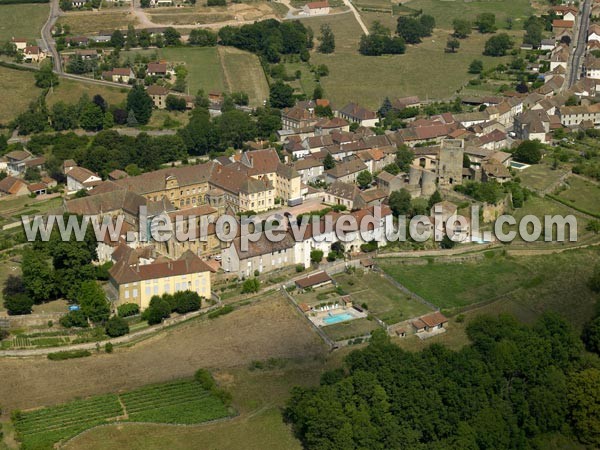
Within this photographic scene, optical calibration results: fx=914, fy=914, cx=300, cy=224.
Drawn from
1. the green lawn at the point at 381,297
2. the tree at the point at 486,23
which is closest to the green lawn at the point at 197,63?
the tree at the point at 486,23

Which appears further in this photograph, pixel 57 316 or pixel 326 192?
pixel 326 192

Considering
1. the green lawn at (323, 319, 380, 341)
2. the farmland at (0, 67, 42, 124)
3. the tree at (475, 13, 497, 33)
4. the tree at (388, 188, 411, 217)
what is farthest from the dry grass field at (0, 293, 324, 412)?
the tree at (475, 13, 497, 33)

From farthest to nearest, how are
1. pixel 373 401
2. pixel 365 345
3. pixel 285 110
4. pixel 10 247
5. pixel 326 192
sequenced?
pixel 285 110, pixel 326 192, pixel 10 247, pixel 365 345, pixel 373 401

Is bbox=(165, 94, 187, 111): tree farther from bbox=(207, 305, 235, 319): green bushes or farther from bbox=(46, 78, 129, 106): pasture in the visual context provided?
bbox=(207, 305, 235, 319): green bushes

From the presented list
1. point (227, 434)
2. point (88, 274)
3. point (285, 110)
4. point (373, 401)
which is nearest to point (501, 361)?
point (373, 401)

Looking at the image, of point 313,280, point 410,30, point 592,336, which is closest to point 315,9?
point 410,30

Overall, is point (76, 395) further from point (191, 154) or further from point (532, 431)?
point (191, 154)

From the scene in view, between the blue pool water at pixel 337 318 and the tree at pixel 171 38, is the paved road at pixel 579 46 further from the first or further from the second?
the blue pool water at pixel 337 318
